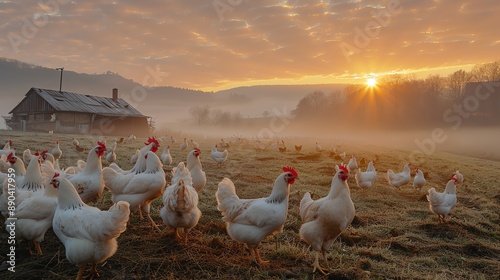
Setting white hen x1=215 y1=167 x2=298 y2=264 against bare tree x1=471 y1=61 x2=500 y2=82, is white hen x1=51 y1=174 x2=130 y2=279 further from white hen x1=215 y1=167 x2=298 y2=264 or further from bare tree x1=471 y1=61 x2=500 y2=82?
bare tree x1=471 y1=61 x2=500 y2=82

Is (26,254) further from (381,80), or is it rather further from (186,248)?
(381,80)

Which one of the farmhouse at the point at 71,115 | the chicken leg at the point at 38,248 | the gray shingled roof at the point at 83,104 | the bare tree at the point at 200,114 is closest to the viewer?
the chicken leg at the point at 38,248

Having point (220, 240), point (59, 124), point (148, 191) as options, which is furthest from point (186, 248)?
point (59, 124)

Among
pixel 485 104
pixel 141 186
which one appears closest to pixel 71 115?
pixel 141 186

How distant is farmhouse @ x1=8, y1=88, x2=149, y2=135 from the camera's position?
34.2 metres

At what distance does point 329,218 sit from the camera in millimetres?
4848

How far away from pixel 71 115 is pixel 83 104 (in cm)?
292

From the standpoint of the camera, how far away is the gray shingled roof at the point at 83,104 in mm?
35219

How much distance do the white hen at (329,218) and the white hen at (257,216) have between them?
1.51 feet

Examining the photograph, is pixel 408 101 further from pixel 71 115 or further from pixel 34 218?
pixel 34 218

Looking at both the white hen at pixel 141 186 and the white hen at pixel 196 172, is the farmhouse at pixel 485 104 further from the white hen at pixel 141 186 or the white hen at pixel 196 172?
the white hen at pixel 141 186

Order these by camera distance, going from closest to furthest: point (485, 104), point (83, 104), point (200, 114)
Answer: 1. point (83, 104)
2. point (485, 104)
3. point (200, 114)

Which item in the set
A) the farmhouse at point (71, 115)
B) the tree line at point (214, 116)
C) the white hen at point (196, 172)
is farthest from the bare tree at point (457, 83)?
the white hen at point (196, 172)

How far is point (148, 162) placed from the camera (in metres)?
6.59
